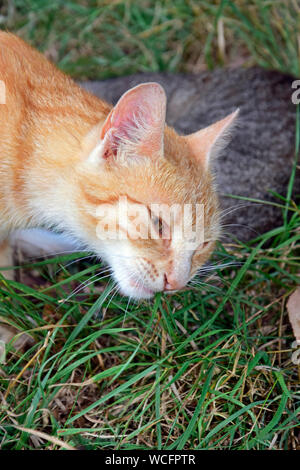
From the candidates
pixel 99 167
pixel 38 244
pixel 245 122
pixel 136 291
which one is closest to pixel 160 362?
pixel 136 291

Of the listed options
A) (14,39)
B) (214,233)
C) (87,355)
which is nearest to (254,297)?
(214,233)

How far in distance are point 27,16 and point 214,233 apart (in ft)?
11.4

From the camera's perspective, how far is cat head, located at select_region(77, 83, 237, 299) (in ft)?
8.07

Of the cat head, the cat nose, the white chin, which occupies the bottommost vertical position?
the white chin

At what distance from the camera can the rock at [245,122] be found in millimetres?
3738

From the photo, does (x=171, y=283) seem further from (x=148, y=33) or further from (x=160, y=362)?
(x=148, y=33)

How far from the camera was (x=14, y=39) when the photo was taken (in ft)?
9.97

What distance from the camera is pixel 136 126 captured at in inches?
95.7

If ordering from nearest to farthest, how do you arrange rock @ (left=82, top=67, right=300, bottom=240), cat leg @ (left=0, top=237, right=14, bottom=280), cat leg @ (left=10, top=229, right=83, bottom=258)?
1. cat leg @ (left=0, top=237, right=14, bottom=280)
2. cat leg @ (left=10, top=229, right=83, bottom=258)
3. rock @ (left=82, top=67, right=300, bottom=240)

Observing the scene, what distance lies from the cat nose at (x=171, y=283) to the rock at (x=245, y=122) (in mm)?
875

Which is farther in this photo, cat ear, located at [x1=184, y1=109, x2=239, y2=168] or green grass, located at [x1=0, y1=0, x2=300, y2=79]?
green grass, located at [x1=0, y1=0, x2=300, y2=79]

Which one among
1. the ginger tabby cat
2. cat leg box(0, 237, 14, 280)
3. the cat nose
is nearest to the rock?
the ginger tabby cat

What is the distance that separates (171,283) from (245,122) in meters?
2.03

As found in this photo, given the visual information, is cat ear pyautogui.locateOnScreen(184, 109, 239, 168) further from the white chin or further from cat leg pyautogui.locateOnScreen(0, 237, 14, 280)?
cat leg pyautogui.locateOnScreen(0, 237, 14, 280)
